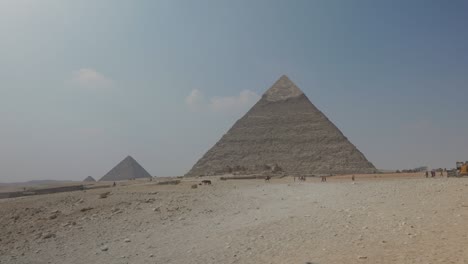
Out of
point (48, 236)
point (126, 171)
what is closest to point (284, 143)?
point (126, 171)

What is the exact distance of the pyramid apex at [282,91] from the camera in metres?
105

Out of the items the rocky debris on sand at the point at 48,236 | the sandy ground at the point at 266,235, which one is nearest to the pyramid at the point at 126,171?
the sandy ground at the point at 266,235

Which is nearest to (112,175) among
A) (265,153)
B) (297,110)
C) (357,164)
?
(265,153)

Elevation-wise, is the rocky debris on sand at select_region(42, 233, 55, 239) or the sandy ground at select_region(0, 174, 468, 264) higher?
the sandy ground at select_region(0, 174, 468, 264)

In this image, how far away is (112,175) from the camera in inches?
4208

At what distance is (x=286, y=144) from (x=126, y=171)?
141 ft

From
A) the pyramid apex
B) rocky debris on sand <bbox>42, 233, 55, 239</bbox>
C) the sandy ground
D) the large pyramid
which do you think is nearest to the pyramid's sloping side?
the large pyramid

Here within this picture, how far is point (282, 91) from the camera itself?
4242 inches

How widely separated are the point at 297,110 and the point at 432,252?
95445mm

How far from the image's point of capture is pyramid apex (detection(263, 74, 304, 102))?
105062mm

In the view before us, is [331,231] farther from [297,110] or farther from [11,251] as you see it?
[297,110]

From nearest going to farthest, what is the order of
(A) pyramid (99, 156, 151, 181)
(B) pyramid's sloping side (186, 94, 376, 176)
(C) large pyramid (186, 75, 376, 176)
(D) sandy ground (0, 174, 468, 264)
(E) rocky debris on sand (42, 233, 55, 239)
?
(D) sandy ground (0, 174, 468, 264) → (E) rocky debris on sand (42, 233, 55, 239) → (C) large pyramid (186, 75, 376, 176) → (B) pyramid's sloping side (186, 94, 376, 176) → (A) pyramid (99, 156, 151, 181)

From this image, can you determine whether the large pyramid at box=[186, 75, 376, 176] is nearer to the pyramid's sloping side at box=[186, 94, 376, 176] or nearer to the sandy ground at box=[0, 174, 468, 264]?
the pyramid's sloping side at box=[186, 94, 376, 176]

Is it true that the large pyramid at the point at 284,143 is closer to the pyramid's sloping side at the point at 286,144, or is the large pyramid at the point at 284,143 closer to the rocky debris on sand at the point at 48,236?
the pyramid's sloping side at the point at 286,144
